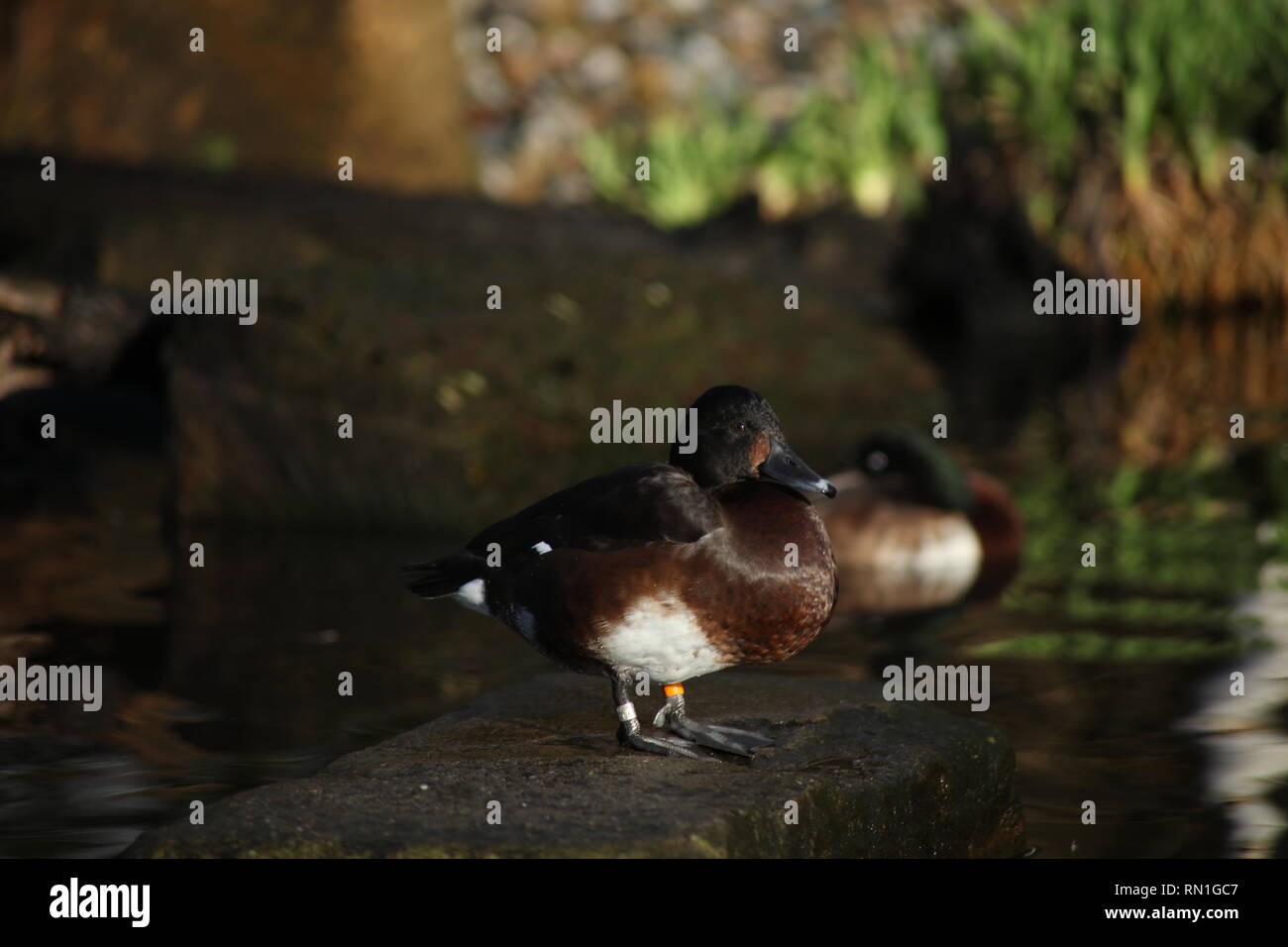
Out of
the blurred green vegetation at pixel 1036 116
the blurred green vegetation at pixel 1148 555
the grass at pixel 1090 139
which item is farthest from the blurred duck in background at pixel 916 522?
the blurred green vegetation at pixel 1036 116

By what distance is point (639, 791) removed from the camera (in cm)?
384

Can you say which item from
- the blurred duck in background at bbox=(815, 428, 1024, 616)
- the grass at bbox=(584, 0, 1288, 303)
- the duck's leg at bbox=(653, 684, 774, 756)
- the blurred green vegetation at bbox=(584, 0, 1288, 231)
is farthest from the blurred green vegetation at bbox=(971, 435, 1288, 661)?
the blurred green vegetation at bbox=(584, 0, 1288, 231)

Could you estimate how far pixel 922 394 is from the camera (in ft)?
35.8

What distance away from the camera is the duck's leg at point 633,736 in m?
4.18

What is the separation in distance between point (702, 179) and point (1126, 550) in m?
10.4

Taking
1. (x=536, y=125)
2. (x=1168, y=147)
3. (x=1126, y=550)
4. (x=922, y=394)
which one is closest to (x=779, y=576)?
(x=1126, y=550)

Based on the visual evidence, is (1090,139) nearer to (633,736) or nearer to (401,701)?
(401,701)

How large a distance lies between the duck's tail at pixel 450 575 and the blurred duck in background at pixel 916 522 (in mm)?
3305

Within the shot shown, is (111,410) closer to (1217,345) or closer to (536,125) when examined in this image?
(1217,345)

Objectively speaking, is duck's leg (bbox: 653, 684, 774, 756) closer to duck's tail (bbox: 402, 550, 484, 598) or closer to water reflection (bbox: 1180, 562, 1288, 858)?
duck's tail (bbox: 402, 550, 484, 598)

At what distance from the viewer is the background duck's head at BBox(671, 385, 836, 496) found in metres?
4.25

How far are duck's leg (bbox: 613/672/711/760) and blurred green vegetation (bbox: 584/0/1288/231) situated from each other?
12.3 meters

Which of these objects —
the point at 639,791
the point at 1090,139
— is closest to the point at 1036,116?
the point at 1090,139

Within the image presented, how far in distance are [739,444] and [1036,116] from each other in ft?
41.0
